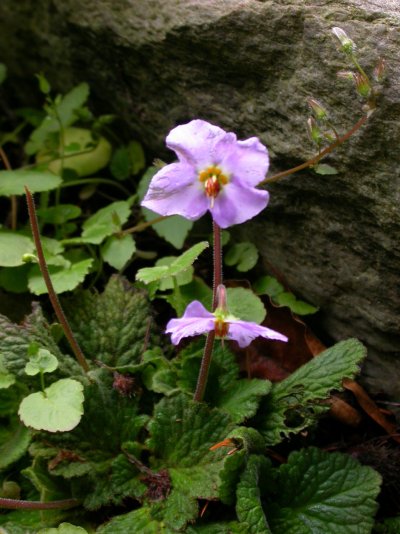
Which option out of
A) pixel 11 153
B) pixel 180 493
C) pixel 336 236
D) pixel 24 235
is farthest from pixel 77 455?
pixel 11 153

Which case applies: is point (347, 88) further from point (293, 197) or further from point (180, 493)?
point (180, 493)

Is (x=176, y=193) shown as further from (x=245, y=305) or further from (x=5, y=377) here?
(x=5, y=377)

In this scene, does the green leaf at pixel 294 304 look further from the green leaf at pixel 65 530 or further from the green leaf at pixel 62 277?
the green leaf at pixel 65 530

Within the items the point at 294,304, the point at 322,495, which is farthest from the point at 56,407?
the point at 294,304

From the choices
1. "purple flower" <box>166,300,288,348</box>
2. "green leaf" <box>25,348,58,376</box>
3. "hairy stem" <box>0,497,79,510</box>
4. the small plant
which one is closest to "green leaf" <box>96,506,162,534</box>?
the small plant

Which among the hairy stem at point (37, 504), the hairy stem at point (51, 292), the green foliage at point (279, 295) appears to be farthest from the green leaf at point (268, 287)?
the hairy stem at point (37, 504)
